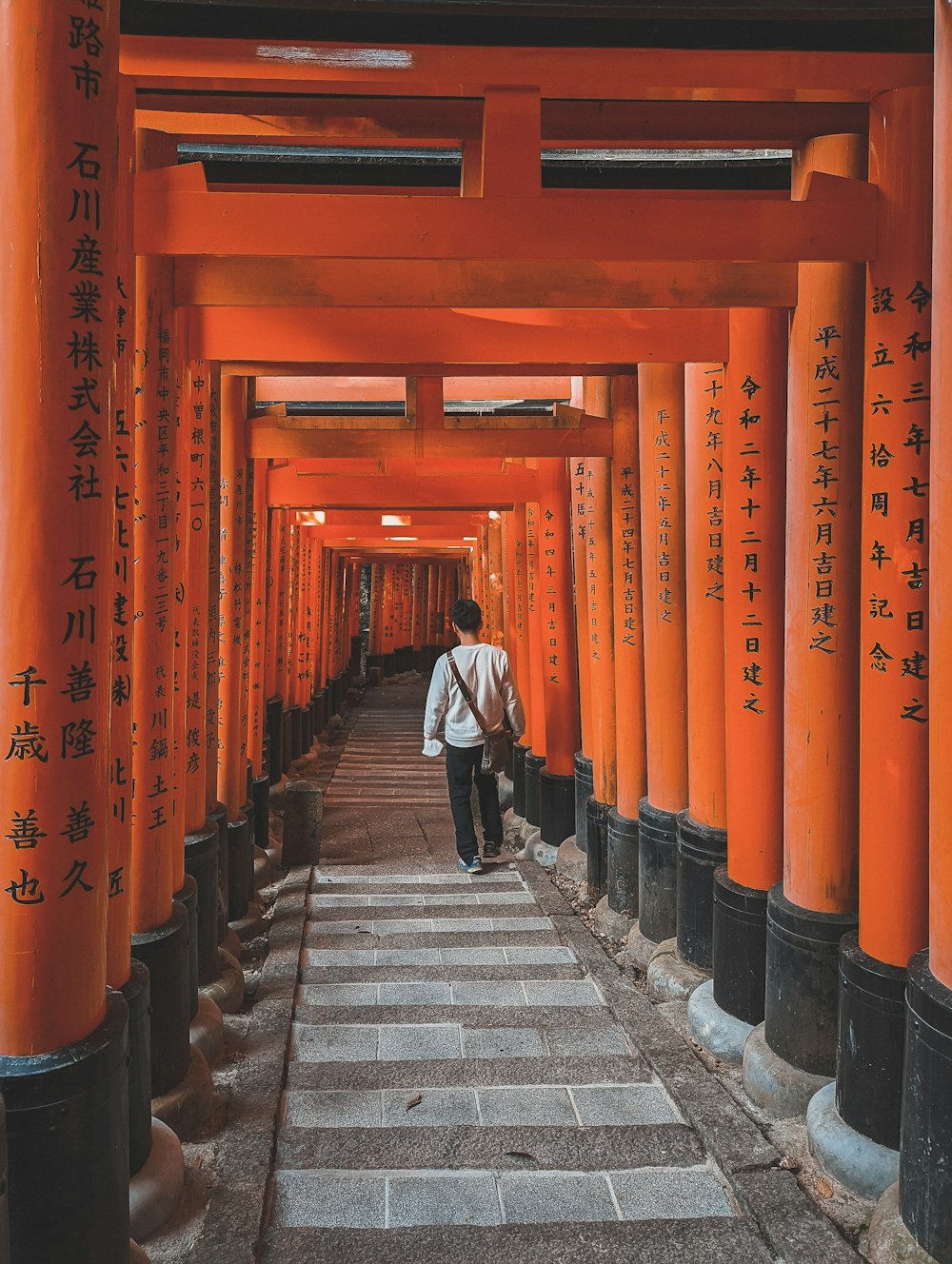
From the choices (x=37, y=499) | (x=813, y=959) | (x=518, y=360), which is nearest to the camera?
(x=37, y=499)

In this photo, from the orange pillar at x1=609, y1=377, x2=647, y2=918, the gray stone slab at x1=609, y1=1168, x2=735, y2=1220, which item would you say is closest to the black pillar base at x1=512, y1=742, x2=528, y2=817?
the orange pillar at x1=609, y1=377, x2=647, y2=918

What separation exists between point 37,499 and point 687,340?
2937mm

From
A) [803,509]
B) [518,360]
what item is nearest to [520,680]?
[518,360]

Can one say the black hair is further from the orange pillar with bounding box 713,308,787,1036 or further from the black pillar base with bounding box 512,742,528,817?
the orange pillar with bounding box 713,308,787,1036

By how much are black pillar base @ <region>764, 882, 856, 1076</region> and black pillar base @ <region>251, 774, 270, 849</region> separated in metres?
5.01

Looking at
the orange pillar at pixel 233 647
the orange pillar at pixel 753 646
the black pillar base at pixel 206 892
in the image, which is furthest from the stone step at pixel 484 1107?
the orange pillar at pixel 233 647

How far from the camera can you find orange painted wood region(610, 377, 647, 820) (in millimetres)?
5816

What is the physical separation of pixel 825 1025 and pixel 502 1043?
142cm

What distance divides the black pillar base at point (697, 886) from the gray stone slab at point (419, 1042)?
1.23 m

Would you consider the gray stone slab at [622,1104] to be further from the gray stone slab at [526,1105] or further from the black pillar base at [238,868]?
the black pillar base at [238,868]

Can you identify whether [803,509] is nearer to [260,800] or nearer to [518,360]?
[518,360]

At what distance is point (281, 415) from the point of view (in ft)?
21.8

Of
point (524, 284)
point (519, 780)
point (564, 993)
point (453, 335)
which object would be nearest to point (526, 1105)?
point (564, 993)

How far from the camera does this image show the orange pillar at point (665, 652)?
514 cm
